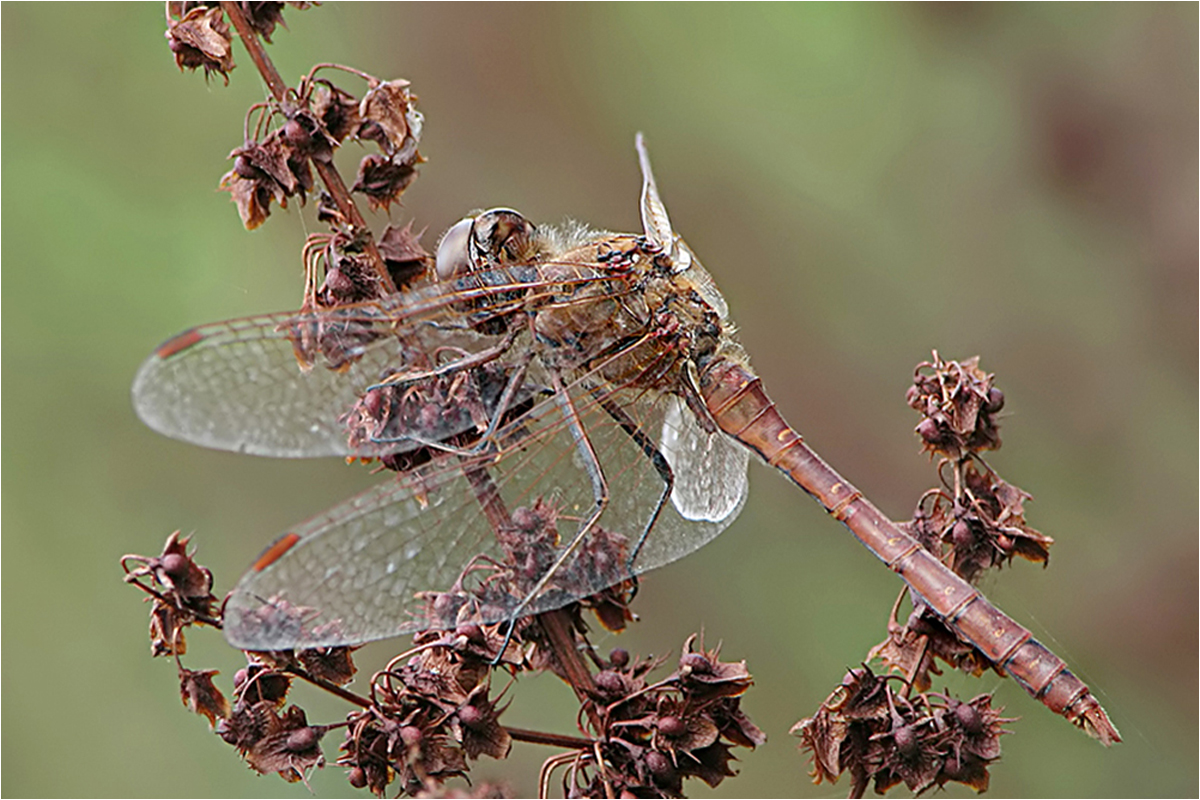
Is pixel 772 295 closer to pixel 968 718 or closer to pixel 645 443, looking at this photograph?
pixel 645 443

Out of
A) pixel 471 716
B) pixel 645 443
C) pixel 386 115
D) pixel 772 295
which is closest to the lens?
pixel 471 716

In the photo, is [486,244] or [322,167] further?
[486,244]

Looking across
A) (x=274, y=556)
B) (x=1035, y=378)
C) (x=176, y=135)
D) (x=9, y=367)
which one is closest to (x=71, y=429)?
(x=9, y=367)

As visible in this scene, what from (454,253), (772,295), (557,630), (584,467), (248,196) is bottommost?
(557,630)

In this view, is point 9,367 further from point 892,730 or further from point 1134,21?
point 1134,21

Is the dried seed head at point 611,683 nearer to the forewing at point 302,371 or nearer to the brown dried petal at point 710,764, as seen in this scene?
the brown dried petal at point 710,764

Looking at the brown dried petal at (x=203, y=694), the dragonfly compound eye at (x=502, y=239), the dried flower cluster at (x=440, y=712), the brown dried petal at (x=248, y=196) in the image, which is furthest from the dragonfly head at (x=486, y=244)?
the brown dried petal at (x=203, y=694)

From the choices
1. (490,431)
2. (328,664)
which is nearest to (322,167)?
(490,431)
